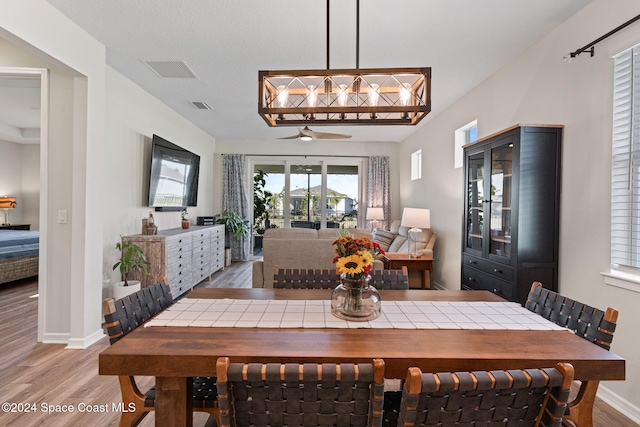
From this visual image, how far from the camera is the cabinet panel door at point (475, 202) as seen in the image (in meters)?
3.10

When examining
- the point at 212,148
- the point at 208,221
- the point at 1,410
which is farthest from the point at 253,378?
the point at 212,148

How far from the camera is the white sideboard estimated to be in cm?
394

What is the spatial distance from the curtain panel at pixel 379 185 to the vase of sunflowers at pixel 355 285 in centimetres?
592

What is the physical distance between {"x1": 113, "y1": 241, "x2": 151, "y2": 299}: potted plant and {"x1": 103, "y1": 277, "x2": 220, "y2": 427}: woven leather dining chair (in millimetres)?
A: 2268

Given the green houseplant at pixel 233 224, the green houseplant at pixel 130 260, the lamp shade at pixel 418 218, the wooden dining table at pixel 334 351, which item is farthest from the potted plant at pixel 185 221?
the wooden dining table at pixel 334 351

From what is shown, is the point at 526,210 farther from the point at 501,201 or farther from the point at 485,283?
the point at 485,283

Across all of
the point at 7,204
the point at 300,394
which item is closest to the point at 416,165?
the point at 300,394

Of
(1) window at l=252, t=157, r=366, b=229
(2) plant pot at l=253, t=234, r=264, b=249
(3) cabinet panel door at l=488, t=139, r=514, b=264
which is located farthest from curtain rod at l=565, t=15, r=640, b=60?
(2) plant pot at l=253, t=234, r=264, b=249

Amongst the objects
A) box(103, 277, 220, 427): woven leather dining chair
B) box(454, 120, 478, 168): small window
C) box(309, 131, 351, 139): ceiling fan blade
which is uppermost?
box(309, 131, 351, 139): ceiling fan blade

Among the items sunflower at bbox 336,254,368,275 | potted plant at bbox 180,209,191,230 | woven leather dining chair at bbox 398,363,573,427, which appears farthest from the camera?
potted plant at bbox 180,209,191,230

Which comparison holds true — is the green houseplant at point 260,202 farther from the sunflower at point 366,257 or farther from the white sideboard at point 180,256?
the sunflower at point 366,257

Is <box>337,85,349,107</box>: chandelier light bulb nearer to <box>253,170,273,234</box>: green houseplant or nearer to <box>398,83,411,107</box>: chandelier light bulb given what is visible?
<box>398,83,411,107</box>: chandelier light bulb

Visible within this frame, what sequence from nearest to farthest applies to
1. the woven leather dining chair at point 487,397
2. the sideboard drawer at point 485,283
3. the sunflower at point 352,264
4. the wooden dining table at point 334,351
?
the woven leather dining chair at point 487,397
the wooden dining table at point 334,351
the sunflower at point 352,264
the sideboard drawer at point 485,283

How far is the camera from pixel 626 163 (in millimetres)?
2094
